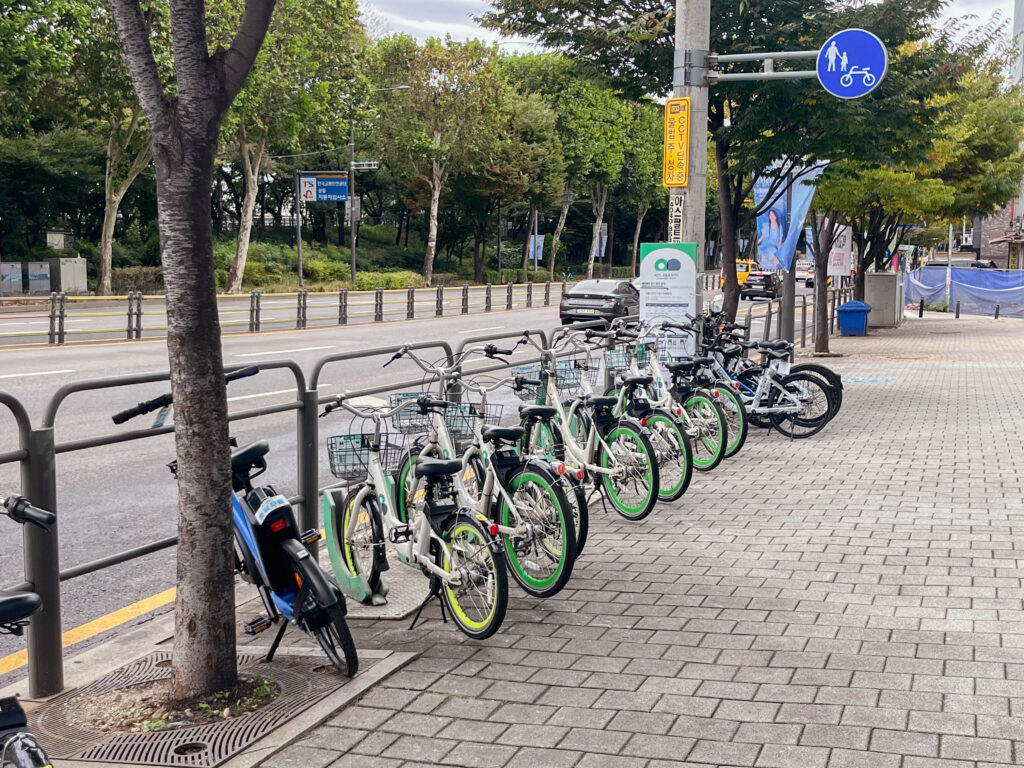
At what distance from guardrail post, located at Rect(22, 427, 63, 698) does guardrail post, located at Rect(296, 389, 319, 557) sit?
1658mm

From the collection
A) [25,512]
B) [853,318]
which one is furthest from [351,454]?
[853,318]

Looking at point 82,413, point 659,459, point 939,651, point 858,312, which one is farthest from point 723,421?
point 858,312

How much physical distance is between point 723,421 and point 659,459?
1.42 m

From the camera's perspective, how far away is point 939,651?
4.75m

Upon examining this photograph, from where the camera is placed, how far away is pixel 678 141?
450 inches

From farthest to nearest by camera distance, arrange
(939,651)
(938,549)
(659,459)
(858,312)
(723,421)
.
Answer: (858,312) < (723,421) < (659,459) < (938,549) < (939,651)

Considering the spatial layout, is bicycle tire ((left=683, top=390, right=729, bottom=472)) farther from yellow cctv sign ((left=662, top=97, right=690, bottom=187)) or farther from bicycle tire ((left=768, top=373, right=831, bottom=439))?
yellow cctv sign ((left=662, top=97, right=690, bottom=187))

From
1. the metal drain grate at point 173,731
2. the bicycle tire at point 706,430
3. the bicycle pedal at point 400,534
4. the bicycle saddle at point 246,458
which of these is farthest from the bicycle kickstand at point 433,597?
the bicycle tire at point 706,430

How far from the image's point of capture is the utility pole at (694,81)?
11.5 metres

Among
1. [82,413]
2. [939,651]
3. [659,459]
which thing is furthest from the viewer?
[82,413]

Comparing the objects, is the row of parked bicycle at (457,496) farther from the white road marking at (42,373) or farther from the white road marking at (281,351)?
the white road marking at (281,351)

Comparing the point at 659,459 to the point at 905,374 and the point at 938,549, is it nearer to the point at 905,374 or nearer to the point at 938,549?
the point at 938,549

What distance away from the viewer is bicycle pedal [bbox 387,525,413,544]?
5.35m

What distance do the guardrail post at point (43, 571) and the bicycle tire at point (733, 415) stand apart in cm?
634
